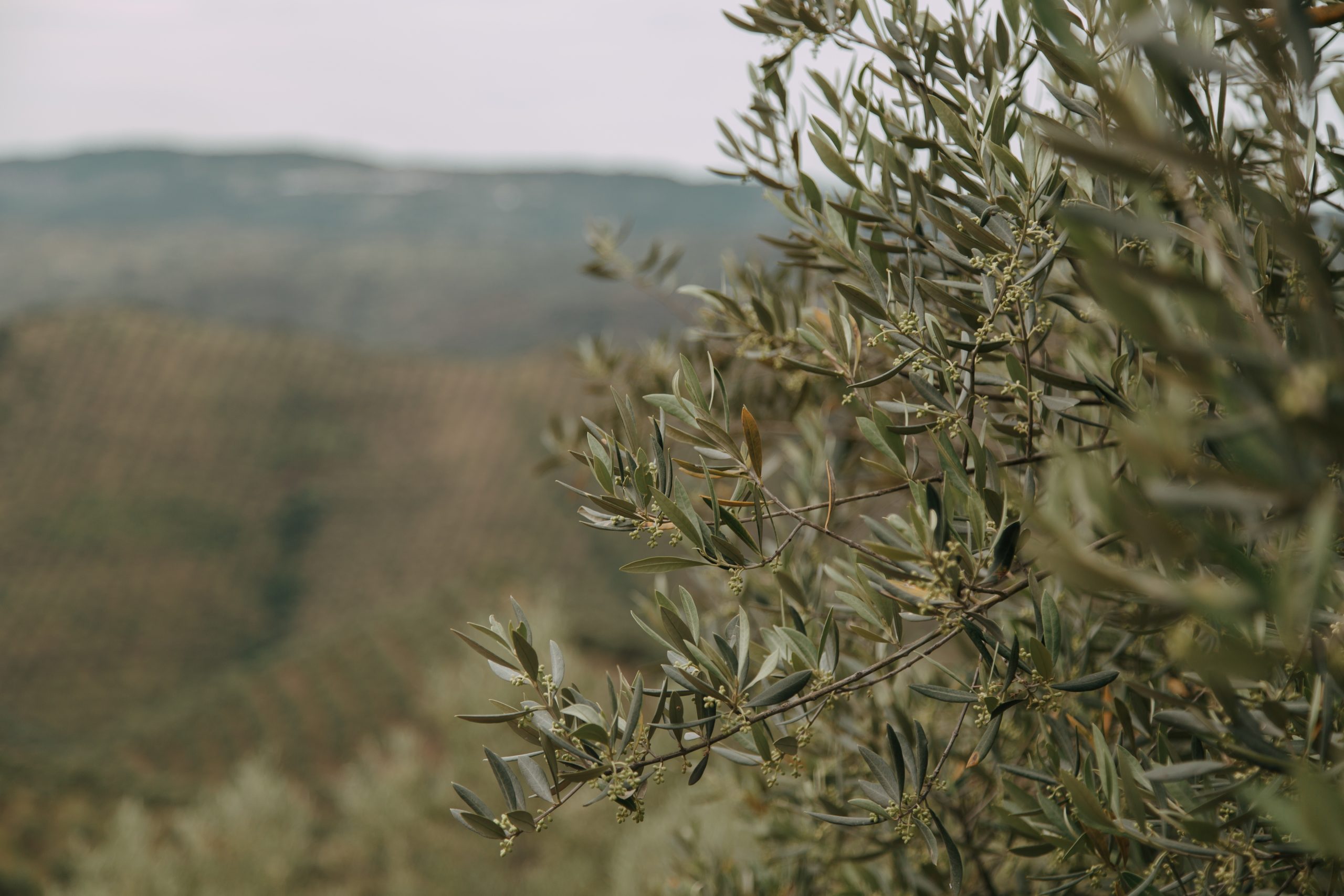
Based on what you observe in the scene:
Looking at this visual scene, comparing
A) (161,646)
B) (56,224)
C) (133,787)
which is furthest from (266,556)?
(56,224)

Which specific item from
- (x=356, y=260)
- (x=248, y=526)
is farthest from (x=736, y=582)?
(x=356, y=260)

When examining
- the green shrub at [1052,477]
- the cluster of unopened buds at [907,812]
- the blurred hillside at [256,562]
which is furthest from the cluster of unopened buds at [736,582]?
the blurred hillside at [256,562]

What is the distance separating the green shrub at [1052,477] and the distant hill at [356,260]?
301 feet

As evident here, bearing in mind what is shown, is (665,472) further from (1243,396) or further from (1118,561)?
(1118,561)

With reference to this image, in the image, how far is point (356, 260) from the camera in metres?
161

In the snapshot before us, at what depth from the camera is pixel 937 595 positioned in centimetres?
97

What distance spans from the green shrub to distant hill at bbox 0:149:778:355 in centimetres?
9167

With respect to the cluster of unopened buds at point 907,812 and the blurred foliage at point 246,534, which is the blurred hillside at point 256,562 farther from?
the cluster of unopened buds at point 907,812

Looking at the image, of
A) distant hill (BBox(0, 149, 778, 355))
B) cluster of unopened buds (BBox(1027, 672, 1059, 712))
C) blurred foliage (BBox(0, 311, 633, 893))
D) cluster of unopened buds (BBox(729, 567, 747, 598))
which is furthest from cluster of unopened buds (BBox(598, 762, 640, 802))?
distant hill (BBox(0, 149, 778, 355))

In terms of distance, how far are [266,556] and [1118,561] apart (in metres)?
70.8

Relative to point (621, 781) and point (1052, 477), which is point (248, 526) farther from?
point (1052, 477)

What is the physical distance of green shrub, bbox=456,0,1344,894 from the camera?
0.55 m

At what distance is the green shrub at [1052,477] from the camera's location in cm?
55

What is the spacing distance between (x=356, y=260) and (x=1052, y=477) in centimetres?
17510
